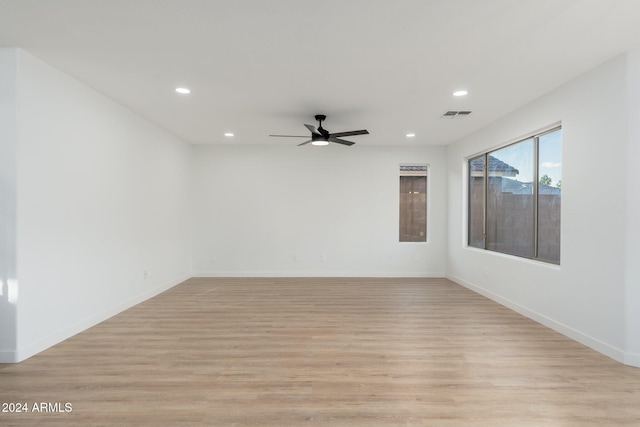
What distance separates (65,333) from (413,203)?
605 centimetres

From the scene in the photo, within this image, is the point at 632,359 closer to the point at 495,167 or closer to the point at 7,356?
the point at 495,167

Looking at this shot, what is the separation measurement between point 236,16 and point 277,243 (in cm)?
492

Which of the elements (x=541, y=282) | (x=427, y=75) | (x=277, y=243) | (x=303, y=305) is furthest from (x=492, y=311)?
(x=277, y=243)

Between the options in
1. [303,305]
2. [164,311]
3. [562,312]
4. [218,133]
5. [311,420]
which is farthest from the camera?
[218,133]

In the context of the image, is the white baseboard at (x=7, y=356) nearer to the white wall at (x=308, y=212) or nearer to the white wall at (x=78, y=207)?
the white wall at (x=78, y=207)

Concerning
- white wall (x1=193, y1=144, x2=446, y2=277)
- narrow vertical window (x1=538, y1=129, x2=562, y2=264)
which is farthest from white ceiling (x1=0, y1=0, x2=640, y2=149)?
white wall (x1=193, y1=144, x2=446, y2=277)

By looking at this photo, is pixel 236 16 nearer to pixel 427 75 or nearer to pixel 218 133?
pixel 427 75

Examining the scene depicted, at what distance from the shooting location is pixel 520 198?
177 inches

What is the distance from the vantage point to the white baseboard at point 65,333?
2.76 metres

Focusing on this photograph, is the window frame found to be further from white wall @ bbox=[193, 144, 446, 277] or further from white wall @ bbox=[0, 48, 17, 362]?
white wall @ bbox=[0, 48, 17, 362]

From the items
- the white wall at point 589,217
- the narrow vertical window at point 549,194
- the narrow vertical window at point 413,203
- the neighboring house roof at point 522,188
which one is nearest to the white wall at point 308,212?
the narrow vertical window at point 413,203

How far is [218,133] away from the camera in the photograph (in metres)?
5.73

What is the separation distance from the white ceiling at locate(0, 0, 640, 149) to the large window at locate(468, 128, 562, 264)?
2.54ft

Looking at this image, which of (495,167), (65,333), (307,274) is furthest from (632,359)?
(65,333)
